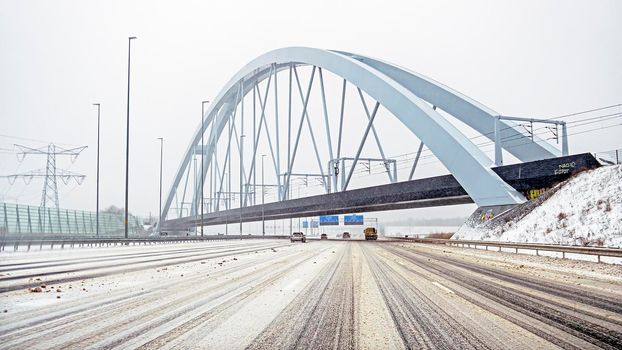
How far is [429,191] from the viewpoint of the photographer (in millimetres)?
46000

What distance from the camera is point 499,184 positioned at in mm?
35312

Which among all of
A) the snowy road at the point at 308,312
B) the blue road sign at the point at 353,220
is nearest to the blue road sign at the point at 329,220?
the blue road sign at the point at 353,220

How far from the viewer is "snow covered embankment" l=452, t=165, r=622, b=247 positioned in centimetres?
2455

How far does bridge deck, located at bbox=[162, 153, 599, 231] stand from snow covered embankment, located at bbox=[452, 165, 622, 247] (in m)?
1.83

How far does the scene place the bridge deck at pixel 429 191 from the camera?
33219 millimetres

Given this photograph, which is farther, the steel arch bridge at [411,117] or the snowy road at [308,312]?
the steel arch bridge at [411,117]

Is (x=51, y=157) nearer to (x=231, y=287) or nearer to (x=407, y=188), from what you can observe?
(x=407, y=188)

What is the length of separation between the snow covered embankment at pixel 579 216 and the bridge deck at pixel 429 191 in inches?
72.0

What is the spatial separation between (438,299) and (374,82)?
40844 millimetres

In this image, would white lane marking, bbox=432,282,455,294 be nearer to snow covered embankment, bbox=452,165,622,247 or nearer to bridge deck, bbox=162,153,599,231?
snow covered embankment, bbox=452,165,622,247

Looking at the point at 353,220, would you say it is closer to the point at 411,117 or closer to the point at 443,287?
the point at 411,117

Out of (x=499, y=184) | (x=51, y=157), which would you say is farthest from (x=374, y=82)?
(x=51, y=157)

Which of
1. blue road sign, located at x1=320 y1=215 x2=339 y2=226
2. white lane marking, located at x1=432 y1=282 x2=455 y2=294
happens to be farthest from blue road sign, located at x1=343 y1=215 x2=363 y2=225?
white lane marking, located at x1=432 y1=282 x2=455 y2=294

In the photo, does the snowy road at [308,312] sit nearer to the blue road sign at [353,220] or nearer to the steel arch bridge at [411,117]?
the steel arch bridge at [411,117]
